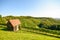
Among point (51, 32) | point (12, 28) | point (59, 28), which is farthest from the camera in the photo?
point (59, 28)

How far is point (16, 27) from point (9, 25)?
3531 mm

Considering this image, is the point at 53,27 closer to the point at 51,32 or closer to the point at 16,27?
the point at 51,32

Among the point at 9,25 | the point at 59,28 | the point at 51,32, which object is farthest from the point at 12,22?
the point at 59,28

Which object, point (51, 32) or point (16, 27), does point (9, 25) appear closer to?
point (16, 27)

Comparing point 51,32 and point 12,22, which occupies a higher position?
point 12,22

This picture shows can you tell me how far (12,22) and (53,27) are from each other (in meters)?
22.6

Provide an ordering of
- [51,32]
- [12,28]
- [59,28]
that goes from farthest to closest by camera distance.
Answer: [59,28] → [12,28] → [51,32]

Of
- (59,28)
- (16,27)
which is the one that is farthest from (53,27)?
(16,27)

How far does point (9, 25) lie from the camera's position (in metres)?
57.8

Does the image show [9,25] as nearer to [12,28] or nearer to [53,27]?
[12,28]

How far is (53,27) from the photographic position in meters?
65.9

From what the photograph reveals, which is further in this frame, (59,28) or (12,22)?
(59,28)

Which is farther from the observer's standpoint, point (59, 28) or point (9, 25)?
point (59, 28)

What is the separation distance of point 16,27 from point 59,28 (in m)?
22.3
